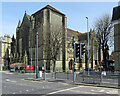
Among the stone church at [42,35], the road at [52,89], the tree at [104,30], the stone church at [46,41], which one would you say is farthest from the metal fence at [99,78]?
the stone church at [42,35]

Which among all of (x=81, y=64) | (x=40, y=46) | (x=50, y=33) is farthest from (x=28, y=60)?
(x=81, y=64)

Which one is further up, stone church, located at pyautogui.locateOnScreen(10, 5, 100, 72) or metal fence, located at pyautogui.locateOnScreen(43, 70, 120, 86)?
stone church, located at pyautogui.locateOnScreen(10, 5, 100, 72)

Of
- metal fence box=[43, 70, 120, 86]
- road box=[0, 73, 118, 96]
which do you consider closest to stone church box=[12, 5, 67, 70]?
metal fence box=[43, 70, 120, 86]

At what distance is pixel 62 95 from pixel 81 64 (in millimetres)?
53597

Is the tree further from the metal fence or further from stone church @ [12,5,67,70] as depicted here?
stone church @ [12,5,67,70]

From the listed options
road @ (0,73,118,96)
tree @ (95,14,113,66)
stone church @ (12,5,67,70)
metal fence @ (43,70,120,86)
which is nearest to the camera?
road @ (0,73,118,96)

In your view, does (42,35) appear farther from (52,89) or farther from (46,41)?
(52,89)

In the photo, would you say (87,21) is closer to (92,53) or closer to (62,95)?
(62,95)

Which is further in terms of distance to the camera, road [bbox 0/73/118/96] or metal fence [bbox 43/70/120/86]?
metal fence [bbox 43/70/120/86]

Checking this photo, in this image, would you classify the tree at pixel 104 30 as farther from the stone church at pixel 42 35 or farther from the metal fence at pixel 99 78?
the stone church at pixel 42 35

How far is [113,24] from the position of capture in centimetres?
3045

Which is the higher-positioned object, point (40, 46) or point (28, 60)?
point (40, 46)

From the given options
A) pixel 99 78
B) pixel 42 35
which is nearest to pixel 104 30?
pixel 99 78

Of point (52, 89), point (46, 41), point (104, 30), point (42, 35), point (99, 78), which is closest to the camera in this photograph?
point (52, 89)
